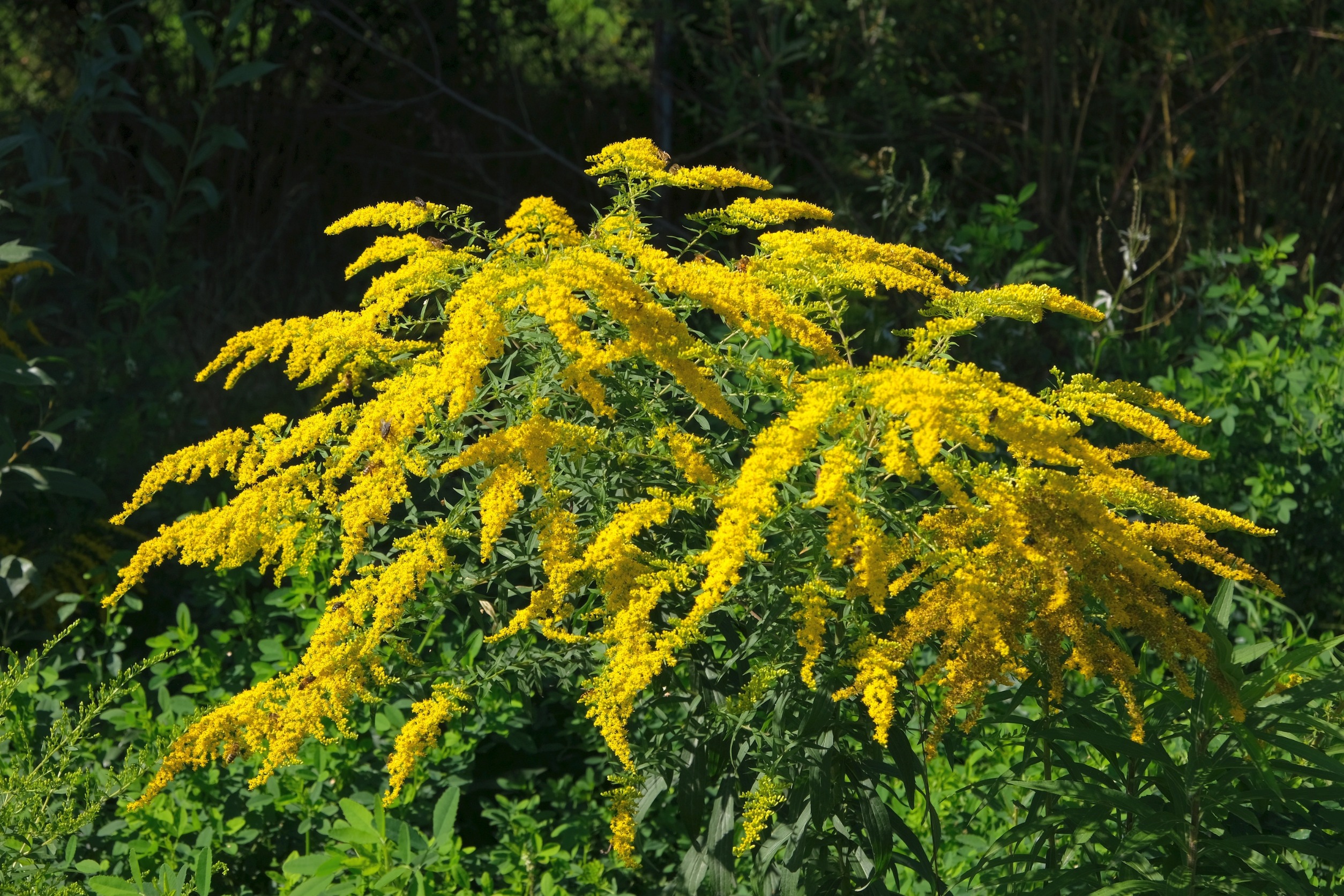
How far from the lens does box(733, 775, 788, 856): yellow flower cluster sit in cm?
187

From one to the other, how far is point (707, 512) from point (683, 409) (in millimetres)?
705

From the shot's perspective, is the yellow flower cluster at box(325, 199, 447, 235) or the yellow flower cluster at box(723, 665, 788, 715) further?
the yellow flower cluster at box(325, 199, 447, 235)

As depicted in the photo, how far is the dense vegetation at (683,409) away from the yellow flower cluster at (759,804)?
0.01 metres

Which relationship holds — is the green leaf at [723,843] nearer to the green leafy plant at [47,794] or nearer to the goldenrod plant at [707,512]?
the goldenrod plant at [707,512]

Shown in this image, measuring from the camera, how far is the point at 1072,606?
1.83 m

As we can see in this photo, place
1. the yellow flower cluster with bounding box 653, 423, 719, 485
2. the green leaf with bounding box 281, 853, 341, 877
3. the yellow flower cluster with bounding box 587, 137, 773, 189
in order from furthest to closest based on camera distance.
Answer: the green leaf with bounding box 281, 853, 341, 877 < the yellow flower cluster with bounding box 587, 137, 773, 189 < the yellow flower cluster with bounding box 653, 423, 719, 485

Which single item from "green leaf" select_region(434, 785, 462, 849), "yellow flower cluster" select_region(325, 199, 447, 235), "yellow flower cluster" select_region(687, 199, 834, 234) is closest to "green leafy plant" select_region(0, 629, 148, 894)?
"green leaf" select_region(434, 785, 462, 849)

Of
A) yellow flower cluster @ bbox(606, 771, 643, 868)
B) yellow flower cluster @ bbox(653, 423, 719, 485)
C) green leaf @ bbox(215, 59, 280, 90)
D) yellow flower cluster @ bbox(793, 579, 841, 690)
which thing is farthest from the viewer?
green leaf @ bbox(215, 59, 280, 90)

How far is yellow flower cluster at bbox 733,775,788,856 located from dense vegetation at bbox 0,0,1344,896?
1cm

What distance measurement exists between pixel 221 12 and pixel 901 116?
3.79 meters

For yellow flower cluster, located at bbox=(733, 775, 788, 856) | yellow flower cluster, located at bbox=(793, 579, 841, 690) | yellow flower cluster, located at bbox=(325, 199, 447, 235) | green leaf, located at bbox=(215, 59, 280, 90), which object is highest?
yellow flower cluster, located at bbox=(325, 199, 447, 235)

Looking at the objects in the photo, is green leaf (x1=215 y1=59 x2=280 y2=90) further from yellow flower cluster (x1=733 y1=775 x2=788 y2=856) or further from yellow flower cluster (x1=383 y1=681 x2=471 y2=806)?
yellow flower cluster (x1=733 y1=775 x2=788 y2=856)

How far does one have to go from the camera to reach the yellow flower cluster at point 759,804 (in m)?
1.87

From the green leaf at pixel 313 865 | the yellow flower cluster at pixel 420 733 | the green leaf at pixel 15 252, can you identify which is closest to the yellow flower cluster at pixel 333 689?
the yellow flower cluster at pixel 420 733
